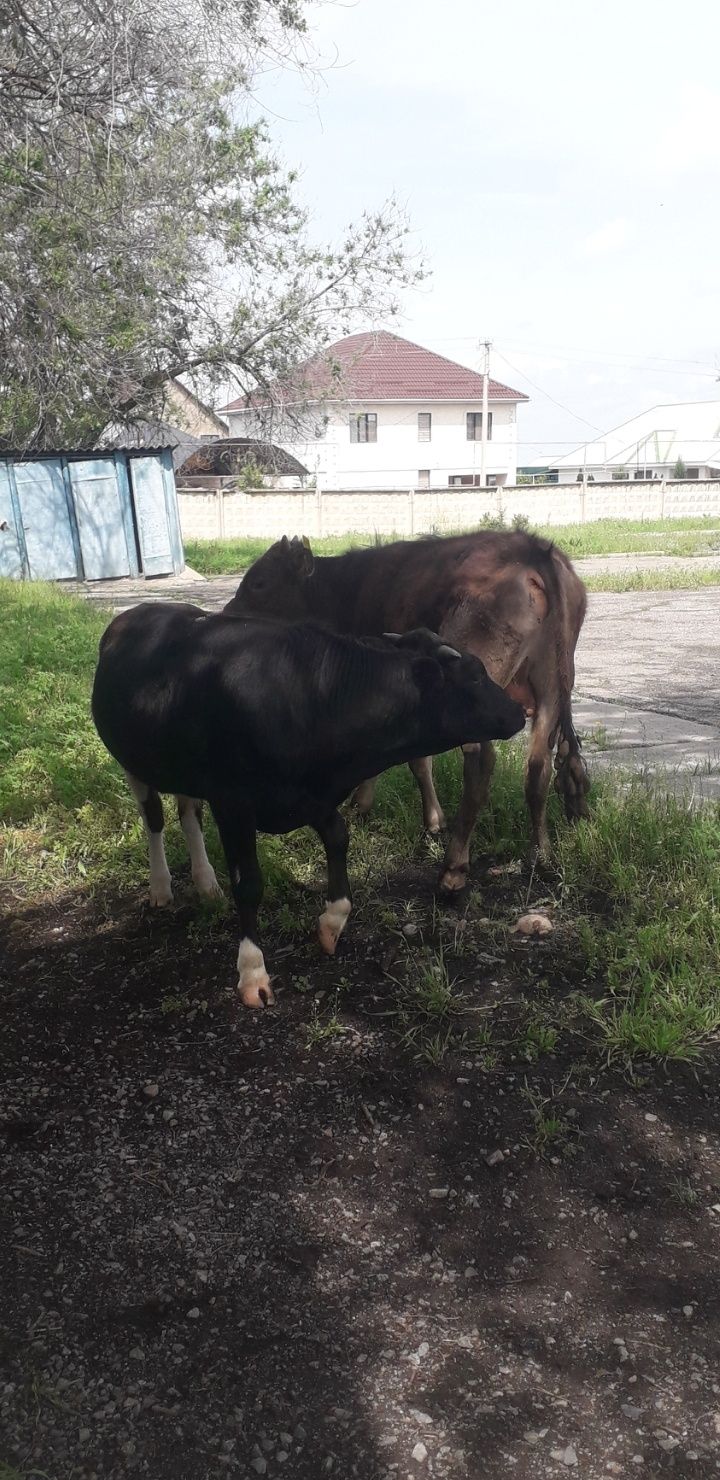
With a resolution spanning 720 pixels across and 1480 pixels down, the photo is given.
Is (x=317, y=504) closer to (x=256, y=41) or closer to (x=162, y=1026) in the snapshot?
(x=256, y=41)

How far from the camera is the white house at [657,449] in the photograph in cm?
7288

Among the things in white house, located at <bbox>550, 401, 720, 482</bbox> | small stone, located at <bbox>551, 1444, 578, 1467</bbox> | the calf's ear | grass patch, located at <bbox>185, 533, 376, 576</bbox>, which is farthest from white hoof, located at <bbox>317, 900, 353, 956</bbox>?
white house, located at <bbox>550, 401, 720, 482</bbox>

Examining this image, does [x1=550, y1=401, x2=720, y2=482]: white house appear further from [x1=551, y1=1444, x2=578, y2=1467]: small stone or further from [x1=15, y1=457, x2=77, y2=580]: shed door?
[x1=551, y1=1444, x2=578, y2=1467]: small stone

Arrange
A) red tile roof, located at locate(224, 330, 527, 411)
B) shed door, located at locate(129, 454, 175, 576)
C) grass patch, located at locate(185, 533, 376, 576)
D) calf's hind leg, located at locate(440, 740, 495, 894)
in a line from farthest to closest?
red tile roof, located at locate(224, 330, 527, 411) → grass patch, located at locate(185, 533, 376, 576) → shed door, located at locate(129, 454, 175, 576) → calf's hind leg, located at locate(440, 740, 495, 894)

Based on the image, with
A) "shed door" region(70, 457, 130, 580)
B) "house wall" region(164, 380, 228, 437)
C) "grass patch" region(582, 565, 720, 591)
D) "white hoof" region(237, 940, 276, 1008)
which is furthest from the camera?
"house wall" region(164, 380, 228, 437)

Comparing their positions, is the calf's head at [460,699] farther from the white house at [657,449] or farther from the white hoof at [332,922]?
the white house at [657,449]

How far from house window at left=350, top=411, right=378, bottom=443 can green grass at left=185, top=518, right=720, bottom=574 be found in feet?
79.4

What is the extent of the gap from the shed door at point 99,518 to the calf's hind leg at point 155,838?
17.5 meters

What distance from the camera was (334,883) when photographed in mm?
4590

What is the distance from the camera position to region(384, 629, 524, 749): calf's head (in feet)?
14.8

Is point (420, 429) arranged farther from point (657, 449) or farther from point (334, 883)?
point (334, 883)

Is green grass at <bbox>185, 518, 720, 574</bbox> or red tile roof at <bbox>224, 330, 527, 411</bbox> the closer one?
green grass at <bbox>185, 518, 720, 574</bbox>

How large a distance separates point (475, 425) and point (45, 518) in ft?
133

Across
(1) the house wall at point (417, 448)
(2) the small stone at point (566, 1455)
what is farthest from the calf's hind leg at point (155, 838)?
(1) the house wall at point (417, 448)
